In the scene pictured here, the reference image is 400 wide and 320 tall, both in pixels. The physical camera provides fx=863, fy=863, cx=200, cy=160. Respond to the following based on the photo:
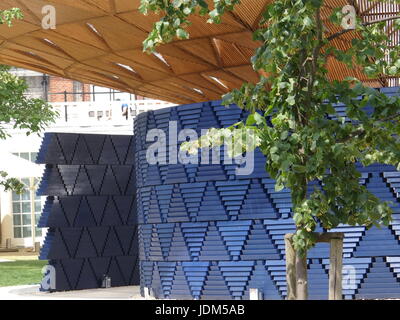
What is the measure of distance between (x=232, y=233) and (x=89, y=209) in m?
7.68

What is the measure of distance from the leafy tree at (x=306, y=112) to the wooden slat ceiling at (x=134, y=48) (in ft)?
32.6

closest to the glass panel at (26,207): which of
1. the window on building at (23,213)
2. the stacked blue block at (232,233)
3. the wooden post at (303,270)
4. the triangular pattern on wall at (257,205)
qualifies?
the window on building at (23,213)

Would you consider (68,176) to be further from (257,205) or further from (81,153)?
(257,205)

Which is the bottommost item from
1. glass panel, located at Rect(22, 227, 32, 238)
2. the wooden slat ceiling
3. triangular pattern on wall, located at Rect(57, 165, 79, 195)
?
glass panel, located at Rect(22, 227, 32, 238)

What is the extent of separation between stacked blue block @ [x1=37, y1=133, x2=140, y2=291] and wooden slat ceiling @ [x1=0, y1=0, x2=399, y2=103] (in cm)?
278

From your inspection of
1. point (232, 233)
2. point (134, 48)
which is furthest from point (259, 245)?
point (134, 48)

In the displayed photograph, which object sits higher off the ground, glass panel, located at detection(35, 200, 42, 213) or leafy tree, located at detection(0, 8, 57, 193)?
leafy tree, located at detection(0, 8, 57, 193)

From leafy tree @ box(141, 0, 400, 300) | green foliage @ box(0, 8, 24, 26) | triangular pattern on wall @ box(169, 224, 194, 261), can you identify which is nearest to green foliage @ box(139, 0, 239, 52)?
leafy tree @ box(141, 0, 400, 300)

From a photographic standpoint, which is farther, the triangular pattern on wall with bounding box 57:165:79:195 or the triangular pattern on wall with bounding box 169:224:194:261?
the triangular pattern on wall with bounding box 57:165:79:195

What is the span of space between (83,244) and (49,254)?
3.48 ft

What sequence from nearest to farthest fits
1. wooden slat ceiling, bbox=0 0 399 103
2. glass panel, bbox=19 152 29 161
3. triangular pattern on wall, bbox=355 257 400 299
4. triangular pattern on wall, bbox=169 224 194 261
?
triangular pattern on wall, bbox=355 257 400 299 < triangular pattern on wall, bbox=169 224 194 261 < wooden slat ceiling, bbox=0 0 399 103 < glass panel, bbox=19 152 29 161

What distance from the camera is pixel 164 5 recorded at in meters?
7.07

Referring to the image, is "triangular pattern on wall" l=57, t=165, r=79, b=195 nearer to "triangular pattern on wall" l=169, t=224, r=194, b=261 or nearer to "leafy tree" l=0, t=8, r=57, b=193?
"leafy tree" l=0, t=8, r=57, b=193

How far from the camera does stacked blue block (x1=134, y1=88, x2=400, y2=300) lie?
16.4m
